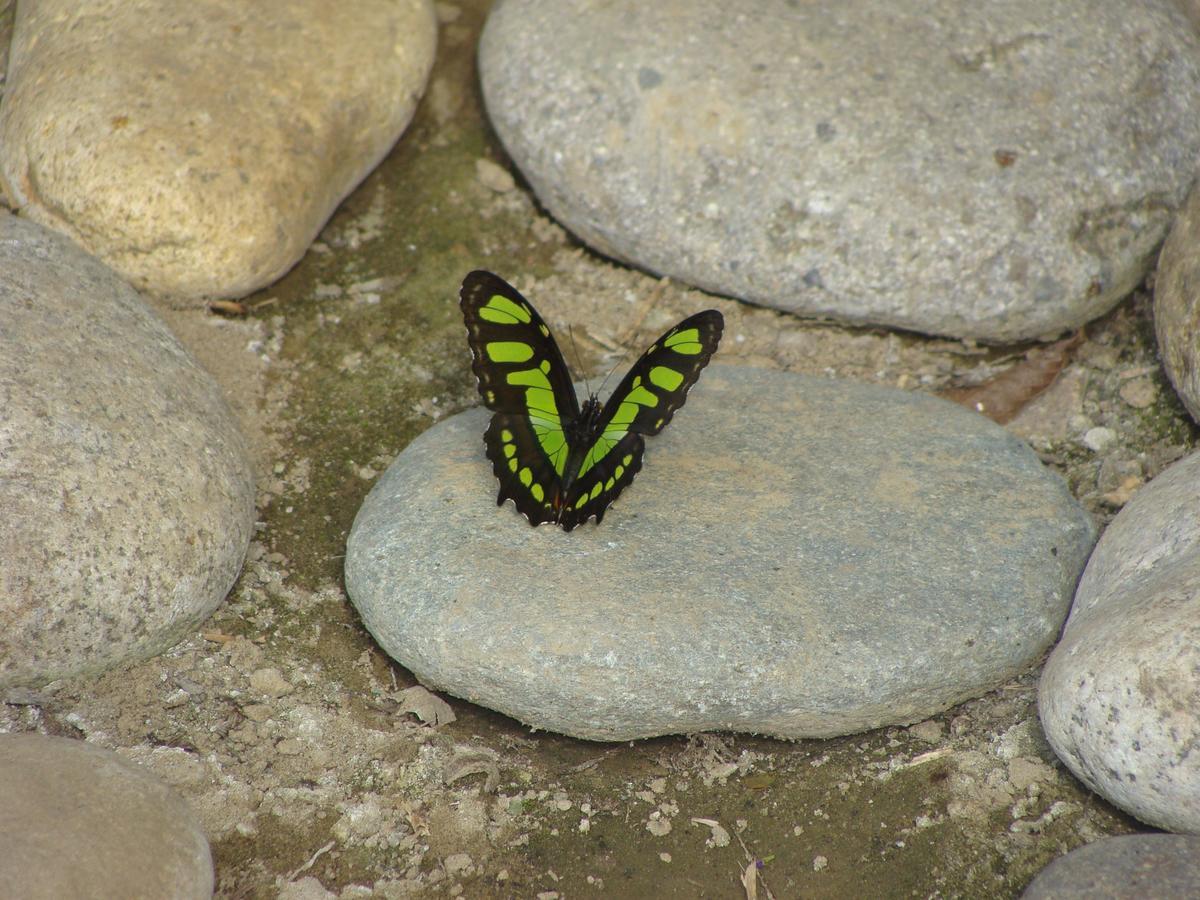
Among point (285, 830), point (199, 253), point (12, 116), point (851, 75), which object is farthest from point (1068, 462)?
point (12, 116)

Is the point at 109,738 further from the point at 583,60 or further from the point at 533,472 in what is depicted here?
the point at 583,60

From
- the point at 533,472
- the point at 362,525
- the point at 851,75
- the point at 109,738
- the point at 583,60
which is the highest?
the point at 851,75

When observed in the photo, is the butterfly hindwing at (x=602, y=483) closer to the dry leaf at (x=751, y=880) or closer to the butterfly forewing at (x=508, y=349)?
the butterfly forewing at (x=508, y=349)

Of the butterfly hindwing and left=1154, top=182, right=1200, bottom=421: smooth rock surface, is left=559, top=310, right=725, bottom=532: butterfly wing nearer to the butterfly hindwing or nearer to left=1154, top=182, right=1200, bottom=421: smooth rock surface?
the butterfly hindwing

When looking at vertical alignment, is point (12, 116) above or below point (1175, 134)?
below

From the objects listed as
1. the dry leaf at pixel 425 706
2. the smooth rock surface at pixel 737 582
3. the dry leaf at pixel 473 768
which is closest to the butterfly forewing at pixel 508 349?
the smooth rock surface at pixel 737 582
